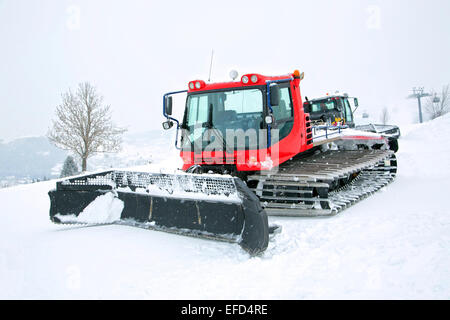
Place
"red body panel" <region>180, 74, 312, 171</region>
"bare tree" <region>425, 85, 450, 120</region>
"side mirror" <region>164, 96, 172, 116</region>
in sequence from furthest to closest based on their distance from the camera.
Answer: "bare tree" <region>425, 85, 450, 120</region> → "side mirror" <region>164, 96, 172, 116</region> → "red body panel" <region>180, 74, 312, 171</region>

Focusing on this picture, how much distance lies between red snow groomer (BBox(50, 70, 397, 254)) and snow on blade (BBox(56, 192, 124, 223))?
0.02 meters

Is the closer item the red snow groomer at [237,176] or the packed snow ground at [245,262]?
the packed snow ground at [245,262]

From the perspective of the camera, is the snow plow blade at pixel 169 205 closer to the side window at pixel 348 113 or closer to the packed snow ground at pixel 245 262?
the packed snow ground at pixel 245 262

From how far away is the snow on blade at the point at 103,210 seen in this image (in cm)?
450

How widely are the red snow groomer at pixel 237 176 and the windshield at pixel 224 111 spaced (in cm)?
2

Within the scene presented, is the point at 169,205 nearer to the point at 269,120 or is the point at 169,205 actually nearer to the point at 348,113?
the point at 269,120

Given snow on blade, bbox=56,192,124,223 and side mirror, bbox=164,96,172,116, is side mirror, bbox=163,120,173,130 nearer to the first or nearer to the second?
side mirror, bbox=164,96,172,116

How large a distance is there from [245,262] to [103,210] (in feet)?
6.78

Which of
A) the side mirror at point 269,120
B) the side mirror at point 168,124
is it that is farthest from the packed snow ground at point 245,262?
the side mirror at point 168,124

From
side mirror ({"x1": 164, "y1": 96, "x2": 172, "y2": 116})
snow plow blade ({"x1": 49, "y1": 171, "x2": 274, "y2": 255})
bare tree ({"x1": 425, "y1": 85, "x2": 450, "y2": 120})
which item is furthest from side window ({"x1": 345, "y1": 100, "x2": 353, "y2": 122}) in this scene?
bare tree ({"x1": 425, "y1": 85, "x2": 450, "y2": 120})

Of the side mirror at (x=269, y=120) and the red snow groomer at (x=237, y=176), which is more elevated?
the side mirror at (x=269, y=120)

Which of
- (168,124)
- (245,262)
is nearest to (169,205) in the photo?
(245,262)

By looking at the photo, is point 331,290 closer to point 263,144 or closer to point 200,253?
point 200,253

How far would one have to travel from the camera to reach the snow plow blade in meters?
3.63
